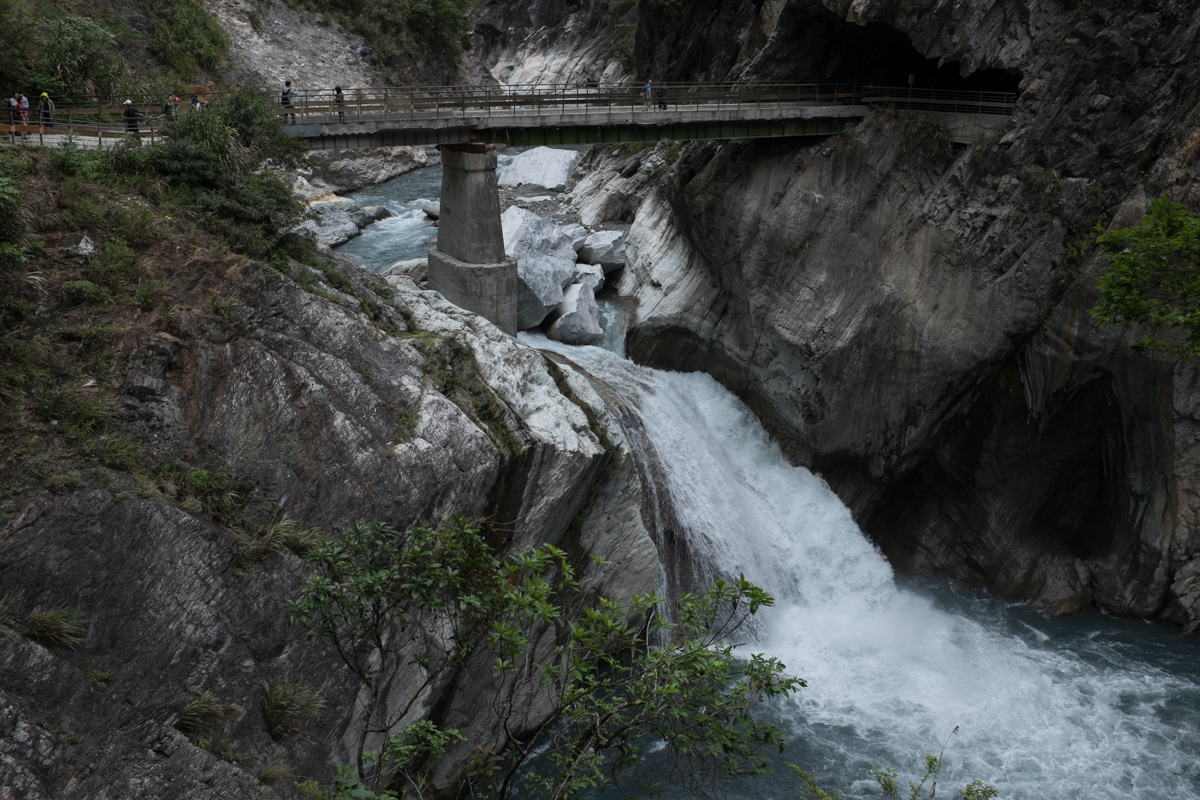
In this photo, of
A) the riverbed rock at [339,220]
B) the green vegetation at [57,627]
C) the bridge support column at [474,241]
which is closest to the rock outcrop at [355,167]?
the riverbed rock at [339,220]

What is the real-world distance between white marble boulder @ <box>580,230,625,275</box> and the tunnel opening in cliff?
30.3 ft

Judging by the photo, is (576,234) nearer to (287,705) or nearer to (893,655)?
(893,655)

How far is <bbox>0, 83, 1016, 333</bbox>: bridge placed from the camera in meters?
25.4

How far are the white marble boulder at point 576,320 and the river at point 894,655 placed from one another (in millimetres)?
788

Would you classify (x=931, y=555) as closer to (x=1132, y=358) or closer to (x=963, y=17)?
(x=1132, y=358)

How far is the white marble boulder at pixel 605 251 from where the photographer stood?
34938 millimetres

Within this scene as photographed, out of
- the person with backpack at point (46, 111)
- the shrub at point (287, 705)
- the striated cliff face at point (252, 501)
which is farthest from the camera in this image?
the person with backpack at point (46, 111)

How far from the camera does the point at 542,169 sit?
49906 millimetres

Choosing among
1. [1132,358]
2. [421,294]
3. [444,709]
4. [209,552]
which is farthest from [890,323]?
[209,552]

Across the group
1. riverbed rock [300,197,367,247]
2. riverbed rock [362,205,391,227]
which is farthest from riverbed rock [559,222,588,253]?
riverbed rock [362,205,391,227]

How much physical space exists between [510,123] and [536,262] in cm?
551

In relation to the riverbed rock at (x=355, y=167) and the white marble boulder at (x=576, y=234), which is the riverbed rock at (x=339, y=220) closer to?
the riverbed rock at (x=355, y=167)

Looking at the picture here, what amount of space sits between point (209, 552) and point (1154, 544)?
2311 centimetres

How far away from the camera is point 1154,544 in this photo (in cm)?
2341
